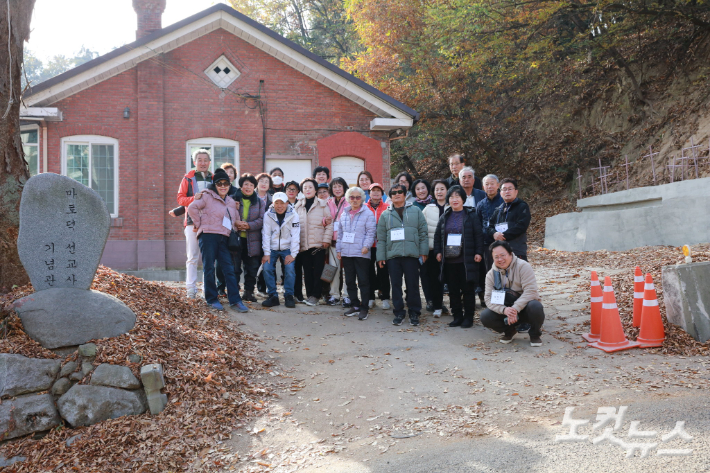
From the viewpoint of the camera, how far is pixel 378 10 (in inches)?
801

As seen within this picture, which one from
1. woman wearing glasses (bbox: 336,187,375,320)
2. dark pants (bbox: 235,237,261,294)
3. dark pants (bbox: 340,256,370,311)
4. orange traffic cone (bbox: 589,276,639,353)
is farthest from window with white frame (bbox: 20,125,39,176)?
orange traffic cone (bbox: 589,276,639,353)

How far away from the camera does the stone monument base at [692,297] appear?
20.2ft

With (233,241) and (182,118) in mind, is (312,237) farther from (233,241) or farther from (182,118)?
(182,118)

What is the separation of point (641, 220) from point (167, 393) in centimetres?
1177

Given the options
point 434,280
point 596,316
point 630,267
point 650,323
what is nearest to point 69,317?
point 434,280

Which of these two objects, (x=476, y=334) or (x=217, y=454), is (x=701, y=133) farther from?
(x=217, y=454)

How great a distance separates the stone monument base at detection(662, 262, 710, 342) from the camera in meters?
6.15

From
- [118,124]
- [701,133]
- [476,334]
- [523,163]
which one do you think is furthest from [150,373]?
[523,163]

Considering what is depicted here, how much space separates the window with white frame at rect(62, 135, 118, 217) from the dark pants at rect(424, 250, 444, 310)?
9008mm

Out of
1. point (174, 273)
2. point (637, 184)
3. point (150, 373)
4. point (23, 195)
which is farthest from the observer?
point (637, 184)

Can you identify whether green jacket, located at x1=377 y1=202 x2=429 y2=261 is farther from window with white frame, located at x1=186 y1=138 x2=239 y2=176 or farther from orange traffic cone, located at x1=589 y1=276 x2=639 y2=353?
window with white frame, located at x1=186 y1=138 x2=239 y2=176

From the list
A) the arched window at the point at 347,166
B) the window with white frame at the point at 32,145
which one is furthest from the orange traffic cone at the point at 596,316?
the window with white frame at the point at 32,145

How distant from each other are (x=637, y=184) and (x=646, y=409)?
14461 mm

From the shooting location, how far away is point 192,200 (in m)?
8.17
